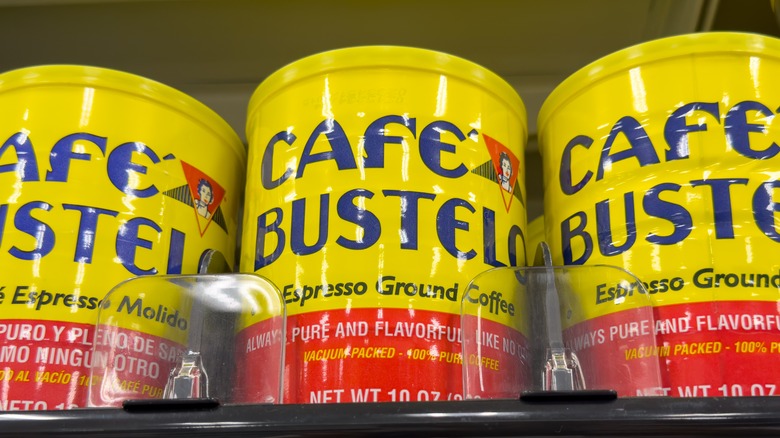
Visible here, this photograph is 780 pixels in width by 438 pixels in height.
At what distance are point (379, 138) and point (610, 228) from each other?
0.22m

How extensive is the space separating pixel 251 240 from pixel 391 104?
0.59 ft

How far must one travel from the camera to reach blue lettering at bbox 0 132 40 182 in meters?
0.82

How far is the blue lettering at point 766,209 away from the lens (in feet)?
2.41

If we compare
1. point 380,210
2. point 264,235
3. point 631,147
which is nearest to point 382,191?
point 380,210

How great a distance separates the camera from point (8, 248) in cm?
79

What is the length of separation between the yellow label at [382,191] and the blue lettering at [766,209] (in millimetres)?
209

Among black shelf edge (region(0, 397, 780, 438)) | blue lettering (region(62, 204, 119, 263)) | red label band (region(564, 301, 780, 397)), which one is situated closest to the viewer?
black shelf edge (region(0, 397, 780, 438))

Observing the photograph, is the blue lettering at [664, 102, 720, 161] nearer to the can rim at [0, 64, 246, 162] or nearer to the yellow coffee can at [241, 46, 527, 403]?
the yellow coffee can at [241, 46, 527, 403]

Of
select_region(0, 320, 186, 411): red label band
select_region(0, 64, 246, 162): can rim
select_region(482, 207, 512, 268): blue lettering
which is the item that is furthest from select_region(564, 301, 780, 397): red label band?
select_region(0, 64, 246, 162): can rim

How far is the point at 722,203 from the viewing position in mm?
745

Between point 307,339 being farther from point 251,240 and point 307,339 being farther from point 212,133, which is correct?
point 212,133

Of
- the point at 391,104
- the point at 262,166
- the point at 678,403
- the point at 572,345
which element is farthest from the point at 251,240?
the point at 678,403

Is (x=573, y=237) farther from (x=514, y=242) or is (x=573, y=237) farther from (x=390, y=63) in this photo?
(x=390, y=63)

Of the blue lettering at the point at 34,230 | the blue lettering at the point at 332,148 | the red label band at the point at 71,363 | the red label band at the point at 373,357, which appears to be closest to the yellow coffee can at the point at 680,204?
the red label band at the point at 373,357
